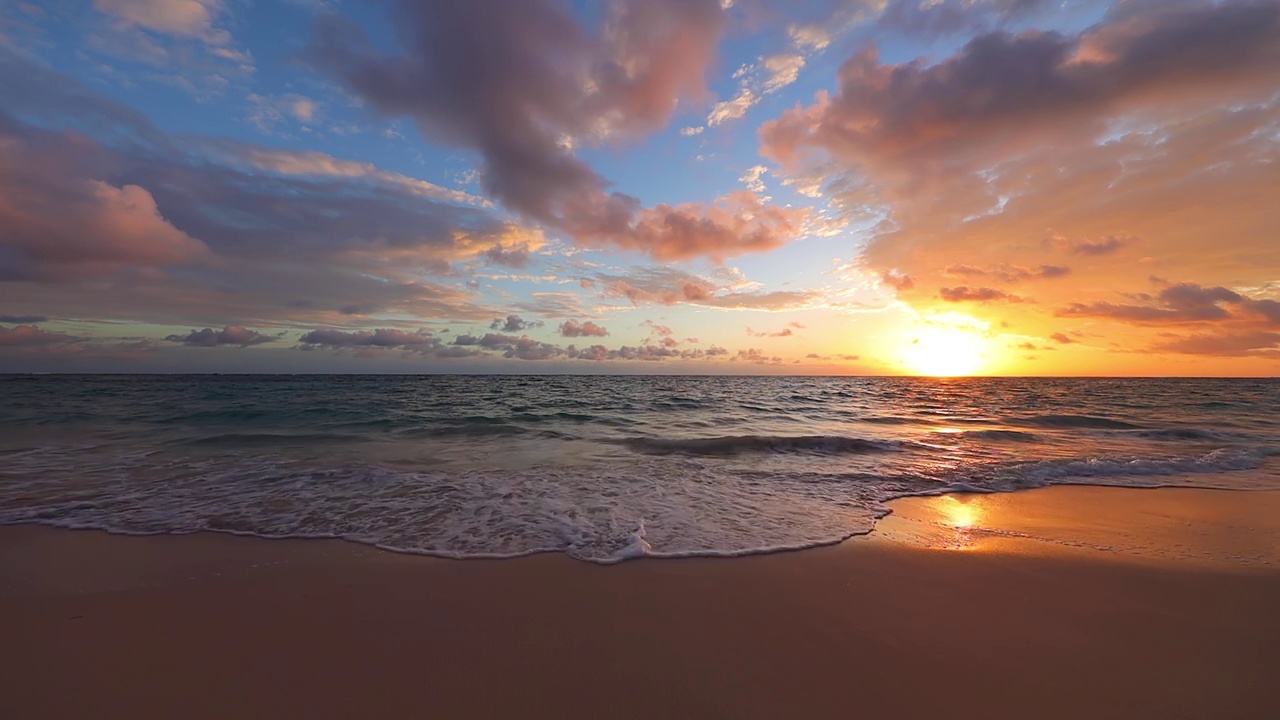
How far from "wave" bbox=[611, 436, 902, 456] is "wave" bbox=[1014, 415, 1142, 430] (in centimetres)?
1276

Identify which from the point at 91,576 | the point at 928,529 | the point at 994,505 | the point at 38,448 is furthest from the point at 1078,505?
the point at 38,448

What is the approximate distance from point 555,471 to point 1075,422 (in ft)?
85.1

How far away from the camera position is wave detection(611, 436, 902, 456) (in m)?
14.6

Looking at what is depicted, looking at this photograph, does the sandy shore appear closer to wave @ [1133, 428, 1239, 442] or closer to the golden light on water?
the golden light on water

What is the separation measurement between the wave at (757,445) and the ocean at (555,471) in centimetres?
10

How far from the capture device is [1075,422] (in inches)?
912

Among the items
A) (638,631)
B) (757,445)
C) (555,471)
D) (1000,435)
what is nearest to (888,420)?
(1000,435)

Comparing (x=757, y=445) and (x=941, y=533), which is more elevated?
(x=941, y=533)

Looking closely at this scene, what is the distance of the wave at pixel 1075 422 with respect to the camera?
22003 mm

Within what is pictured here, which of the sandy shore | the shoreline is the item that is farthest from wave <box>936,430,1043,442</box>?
the sandy shore

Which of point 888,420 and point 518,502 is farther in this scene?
point 888,420

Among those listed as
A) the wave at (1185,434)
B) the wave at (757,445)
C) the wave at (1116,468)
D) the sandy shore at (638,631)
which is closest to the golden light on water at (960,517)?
the sandy shore at (638,631)

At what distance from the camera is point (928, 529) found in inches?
279

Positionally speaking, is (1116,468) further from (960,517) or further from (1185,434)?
(1185,434)
